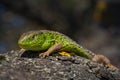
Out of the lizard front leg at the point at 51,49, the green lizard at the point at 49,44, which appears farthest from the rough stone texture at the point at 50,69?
the green lizard at the point at 49,44

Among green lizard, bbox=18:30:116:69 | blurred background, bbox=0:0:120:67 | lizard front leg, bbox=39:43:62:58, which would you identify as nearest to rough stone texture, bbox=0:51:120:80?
lizard front leg, bbox=39:43:62:58

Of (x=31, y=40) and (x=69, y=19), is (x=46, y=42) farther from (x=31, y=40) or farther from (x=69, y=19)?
(x=69, y=19)

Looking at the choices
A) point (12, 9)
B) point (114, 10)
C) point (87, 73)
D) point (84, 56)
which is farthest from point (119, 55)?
point (87, 73)

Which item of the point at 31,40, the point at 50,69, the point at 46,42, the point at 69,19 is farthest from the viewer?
the point at 69,19

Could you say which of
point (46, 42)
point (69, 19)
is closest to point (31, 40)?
point (46, 42)

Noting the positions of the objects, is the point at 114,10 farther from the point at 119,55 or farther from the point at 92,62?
the point at 92,62

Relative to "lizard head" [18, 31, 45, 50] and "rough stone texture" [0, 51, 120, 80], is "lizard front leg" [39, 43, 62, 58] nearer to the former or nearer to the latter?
"rough stone texture" [0, 51, 120, 80]

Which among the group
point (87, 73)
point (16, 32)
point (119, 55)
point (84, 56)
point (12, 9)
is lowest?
point (87, 73)
